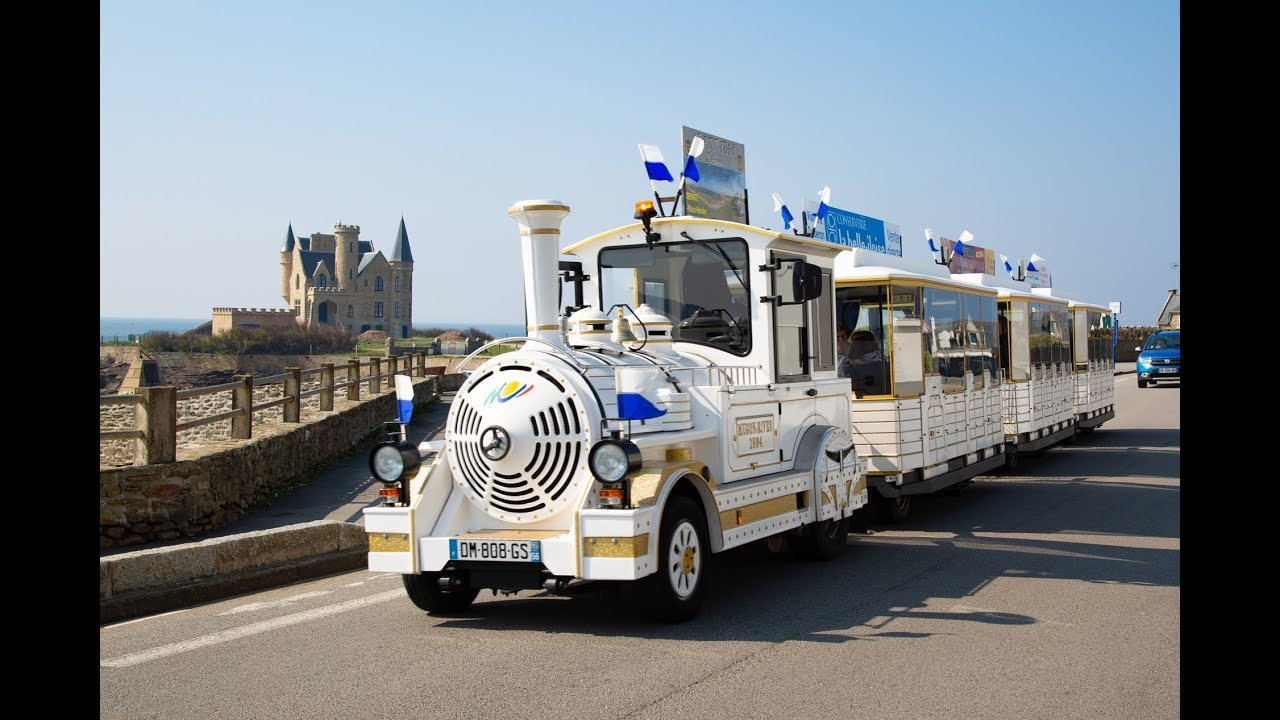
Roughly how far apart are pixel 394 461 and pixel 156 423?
4064 mm

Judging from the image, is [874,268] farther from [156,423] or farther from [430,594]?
[156,423]

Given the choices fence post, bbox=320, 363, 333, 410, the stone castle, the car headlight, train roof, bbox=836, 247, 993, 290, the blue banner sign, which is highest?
the stone castle

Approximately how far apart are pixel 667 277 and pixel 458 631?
3440mm

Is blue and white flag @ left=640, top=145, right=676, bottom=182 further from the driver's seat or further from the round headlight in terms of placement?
the round headlight

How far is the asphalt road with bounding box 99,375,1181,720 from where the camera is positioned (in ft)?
17.8

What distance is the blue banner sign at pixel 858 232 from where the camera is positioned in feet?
51.9

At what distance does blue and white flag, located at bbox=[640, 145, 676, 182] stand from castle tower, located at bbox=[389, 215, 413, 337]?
141391 millimetres

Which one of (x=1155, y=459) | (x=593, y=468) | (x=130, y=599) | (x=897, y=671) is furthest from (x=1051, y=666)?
(x=1155, y=459)

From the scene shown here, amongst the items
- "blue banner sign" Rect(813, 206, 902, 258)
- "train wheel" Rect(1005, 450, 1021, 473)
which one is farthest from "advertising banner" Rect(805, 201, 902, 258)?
"train wheel" Rect(1005, 450, 1021, 473)

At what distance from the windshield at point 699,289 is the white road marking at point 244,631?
10.0ft

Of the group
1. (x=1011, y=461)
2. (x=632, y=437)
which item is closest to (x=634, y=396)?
(x=632, y=437)

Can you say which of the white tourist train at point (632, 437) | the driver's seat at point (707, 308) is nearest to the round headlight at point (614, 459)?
the white tourist train at point (632, 437)
